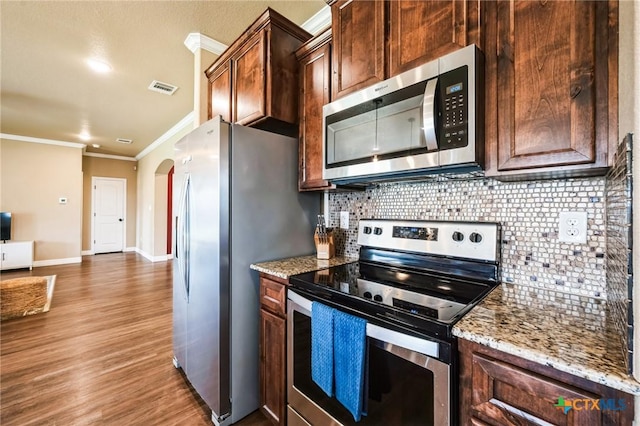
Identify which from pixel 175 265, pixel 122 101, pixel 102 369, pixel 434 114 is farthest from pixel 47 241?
pixel 434 114

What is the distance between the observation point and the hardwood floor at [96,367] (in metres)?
1.71

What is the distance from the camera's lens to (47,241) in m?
5.99

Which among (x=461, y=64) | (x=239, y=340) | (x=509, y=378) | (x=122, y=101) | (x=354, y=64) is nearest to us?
(x=509, y=378)

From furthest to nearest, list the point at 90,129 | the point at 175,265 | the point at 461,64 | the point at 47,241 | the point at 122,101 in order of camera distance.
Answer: the point at 47,241, the point at 90,129, the point at 122,101, the point at 175,265, the point at 461,64

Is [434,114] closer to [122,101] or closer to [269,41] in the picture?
[269,41]

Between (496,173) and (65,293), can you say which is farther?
(65,293)

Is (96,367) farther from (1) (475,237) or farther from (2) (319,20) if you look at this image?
(2) (319,20)

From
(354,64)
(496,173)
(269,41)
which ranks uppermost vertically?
(269,41)

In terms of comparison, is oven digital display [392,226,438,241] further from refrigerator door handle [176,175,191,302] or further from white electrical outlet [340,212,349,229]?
refrigerator door handle [176,175,191,302]

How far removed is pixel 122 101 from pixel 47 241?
4256mm

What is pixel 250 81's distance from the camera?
6.51ft

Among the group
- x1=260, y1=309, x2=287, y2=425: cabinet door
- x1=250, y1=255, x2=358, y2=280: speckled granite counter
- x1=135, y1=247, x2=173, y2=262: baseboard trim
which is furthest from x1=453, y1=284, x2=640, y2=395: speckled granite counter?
x1=135, y1=247, x2=173, y2=262: baseboard trim

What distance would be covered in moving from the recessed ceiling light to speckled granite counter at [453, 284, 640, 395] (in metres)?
3.98

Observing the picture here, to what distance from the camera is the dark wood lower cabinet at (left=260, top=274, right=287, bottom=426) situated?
147 centimetres
